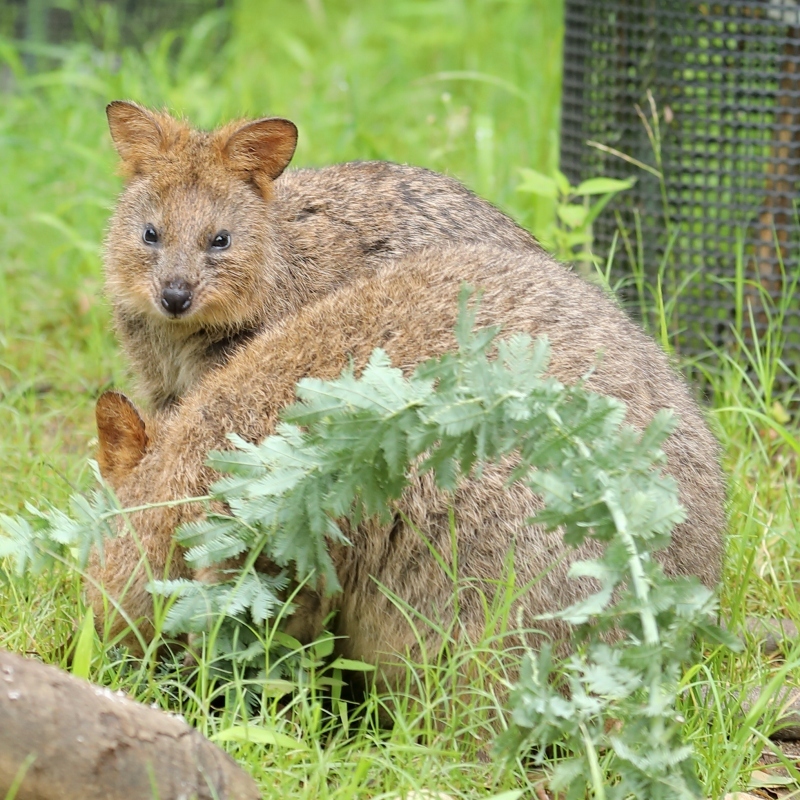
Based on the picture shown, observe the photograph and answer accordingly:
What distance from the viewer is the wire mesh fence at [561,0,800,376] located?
579 cm

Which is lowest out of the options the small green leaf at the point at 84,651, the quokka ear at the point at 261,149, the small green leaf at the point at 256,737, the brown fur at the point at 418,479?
the small green leaf at the point at 256,737

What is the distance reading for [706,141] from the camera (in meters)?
5.93

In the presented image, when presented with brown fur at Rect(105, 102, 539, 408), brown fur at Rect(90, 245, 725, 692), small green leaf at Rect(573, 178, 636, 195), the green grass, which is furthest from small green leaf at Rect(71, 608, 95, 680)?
small green leaf at Rect(573, 178, 636, 195)

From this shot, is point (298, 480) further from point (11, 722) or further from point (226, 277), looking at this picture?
point (226, 277)

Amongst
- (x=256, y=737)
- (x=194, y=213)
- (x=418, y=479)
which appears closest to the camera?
(x=256, y=737)

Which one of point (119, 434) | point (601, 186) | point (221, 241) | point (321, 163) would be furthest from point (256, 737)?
point (321, 163)

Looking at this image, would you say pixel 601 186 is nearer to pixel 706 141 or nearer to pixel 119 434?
pixel 706 141

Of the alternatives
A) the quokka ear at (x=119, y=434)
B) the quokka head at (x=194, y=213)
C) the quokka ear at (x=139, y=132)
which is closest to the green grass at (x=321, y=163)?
the quokka ear at (x=119, y=434)

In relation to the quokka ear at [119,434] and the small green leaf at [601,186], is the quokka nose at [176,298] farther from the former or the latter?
the small green leaf at [601,186]

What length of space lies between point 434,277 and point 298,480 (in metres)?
0.91

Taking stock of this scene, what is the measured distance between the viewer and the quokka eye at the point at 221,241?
4.72 metres

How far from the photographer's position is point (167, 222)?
4.69 metres

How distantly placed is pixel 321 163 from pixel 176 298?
10.4 ft

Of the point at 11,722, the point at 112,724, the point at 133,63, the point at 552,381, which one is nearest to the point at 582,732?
the point at 552,381
